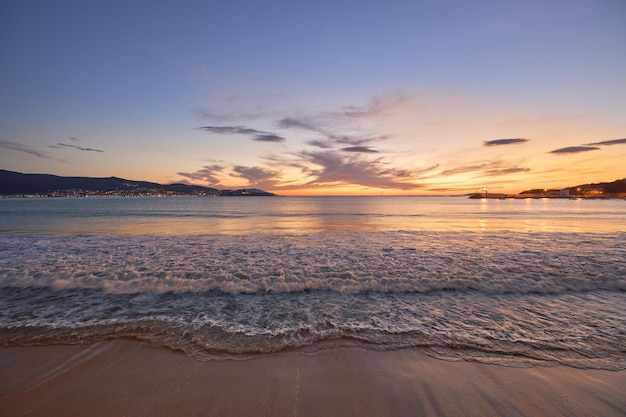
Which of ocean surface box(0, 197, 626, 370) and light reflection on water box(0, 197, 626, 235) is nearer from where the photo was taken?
ocean surface box(0, 197, 626, 370)

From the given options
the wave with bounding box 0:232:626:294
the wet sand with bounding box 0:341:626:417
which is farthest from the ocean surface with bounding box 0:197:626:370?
the wet sand with bounding box 0:341:626:417

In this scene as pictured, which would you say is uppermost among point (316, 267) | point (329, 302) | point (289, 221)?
point (316, 267)

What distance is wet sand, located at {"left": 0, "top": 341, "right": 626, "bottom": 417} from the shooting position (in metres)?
3.52

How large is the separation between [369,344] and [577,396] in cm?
297

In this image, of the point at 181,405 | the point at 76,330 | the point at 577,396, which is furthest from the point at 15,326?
the point at 577,396

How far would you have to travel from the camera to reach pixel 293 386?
3953 millimetres

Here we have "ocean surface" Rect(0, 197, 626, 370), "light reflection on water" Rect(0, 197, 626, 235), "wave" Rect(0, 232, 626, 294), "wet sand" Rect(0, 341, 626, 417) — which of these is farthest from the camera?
"light reflection on water" Rect(0, 197, 626, 235)

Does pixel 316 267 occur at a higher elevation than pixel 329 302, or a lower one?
higher

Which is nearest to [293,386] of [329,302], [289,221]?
[329,302]

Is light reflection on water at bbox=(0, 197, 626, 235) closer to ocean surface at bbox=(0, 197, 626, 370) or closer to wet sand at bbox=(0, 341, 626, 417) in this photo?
ocean surface at bbox=(0, 197, 626, 370)

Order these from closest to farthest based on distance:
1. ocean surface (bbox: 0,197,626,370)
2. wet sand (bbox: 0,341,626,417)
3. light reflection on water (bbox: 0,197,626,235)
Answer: wet sand (bbox: 0,341,626,417) < ocean surface (bbox: 0,197,626,370) < light reflection on water (bbox: 0,197,626,235)

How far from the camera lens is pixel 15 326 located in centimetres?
586

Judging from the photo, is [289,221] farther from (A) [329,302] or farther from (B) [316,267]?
(A) [329,302]

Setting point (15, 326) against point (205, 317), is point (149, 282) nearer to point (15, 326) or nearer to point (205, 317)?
point (15, 326)
